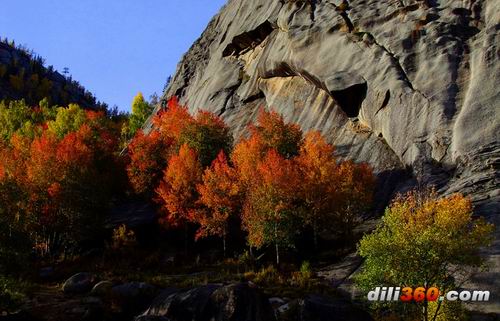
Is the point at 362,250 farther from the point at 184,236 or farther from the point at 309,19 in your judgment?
the point at 309,19

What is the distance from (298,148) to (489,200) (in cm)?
2019

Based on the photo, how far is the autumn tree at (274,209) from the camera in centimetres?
4281

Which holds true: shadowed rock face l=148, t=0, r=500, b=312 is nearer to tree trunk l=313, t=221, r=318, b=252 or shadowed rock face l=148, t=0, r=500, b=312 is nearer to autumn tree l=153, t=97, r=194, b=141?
autumn tree l=153, t=97, r=194, b=141

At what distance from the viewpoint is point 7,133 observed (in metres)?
99.4

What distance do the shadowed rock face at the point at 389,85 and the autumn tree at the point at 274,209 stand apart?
964 cm

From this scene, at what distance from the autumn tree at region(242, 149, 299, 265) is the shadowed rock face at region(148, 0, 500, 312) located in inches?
380

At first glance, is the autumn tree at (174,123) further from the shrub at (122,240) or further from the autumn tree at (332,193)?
the autumn tree at (332,193)

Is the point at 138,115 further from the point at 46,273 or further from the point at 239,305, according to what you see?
the point at 239,305

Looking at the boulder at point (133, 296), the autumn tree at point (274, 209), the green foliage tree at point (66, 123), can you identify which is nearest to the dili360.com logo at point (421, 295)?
the autumn tree at point (274, 209)

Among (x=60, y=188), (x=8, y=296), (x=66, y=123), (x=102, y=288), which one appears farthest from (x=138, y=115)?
(x=8, y=296)

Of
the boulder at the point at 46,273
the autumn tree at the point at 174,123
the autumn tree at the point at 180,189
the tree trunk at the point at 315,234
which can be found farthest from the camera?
the autumn tree at the point at 174,123

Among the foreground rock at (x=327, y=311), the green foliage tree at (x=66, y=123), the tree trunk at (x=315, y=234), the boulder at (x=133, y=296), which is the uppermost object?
the green foliage tree at (x=66, y=123)

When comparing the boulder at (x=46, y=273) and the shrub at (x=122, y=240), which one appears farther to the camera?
the shrub at (x=122, y=240)

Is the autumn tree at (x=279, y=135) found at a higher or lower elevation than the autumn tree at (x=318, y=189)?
higher
